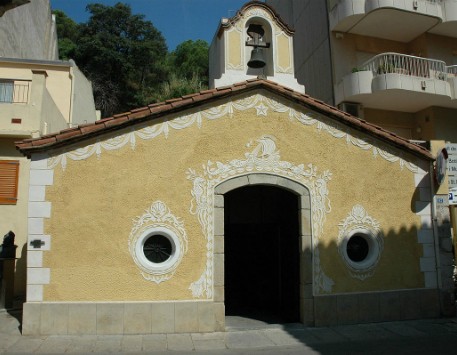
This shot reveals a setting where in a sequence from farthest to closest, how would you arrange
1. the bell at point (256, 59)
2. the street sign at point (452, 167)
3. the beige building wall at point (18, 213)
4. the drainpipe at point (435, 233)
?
1. the beige building wall at point (18, 213)
2. the street sign at point (452, 167)
3. the bell at point (256, 59)
4. the drainpipe at point (435, 233)

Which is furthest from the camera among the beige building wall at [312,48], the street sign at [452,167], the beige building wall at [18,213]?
the beige building wall at [312,48]

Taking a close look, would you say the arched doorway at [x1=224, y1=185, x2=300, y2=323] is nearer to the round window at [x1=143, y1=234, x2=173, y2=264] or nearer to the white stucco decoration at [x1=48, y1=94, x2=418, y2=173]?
the white stucco decoration at [x1=48, y1=94, x2=418, y2=173]

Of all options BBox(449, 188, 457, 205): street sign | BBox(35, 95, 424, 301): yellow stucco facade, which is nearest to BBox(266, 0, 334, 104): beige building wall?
BBox(449, 188, 457, 205): street sign

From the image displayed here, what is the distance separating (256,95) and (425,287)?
220 inches

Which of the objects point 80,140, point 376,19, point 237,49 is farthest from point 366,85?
point 80,140

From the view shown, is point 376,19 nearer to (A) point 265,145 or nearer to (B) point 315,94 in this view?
(B) point 315,94

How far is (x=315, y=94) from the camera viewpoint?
16531 millimetres

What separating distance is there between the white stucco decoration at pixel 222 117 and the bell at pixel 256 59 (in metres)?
1.22

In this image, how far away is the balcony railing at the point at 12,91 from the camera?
464 inches

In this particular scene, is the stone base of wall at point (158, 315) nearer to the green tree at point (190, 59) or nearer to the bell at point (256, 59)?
the bell at point (256, 59)

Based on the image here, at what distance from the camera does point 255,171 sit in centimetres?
827

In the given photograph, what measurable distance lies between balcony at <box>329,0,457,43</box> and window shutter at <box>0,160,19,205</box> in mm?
11887

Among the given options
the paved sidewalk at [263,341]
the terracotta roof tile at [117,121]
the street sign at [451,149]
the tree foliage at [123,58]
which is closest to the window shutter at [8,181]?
the paved sidewalk at [263,341]

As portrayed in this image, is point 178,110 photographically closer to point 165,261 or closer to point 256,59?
point 256,59
